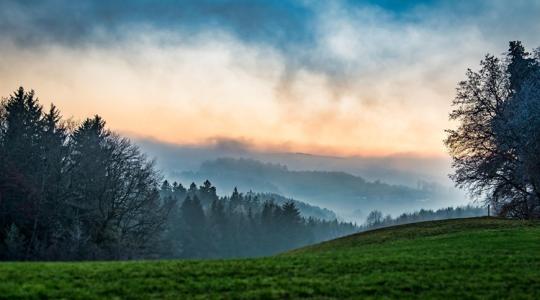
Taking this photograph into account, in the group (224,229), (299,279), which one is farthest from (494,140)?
(224,229)

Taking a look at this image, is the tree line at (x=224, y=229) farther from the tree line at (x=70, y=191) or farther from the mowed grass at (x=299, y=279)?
the mowed grass at (x=299, y=279)

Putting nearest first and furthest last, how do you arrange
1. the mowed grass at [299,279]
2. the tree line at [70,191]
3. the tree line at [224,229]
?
the mowed grass at [299,279] → the tree line at [70,191] → the tree line at [224,229]

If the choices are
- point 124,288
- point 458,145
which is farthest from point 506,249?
point 458,145

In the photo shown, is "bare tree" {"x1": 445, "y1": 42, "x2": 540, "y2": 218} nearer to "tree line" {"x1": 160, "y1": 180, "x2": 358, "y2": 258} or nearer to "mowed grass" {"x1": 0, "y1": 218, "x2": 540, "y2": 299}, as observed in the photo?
"mowed grass" {"x1": 0, "y1": 218, "x2": 540, "y2": 299}

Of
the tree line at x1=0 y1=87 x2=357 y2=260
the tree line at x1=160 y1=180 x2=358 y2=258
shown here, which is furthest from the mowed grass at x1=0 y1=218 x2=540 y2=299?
the tree line at x1=160 y1=180 x2=358 y2=258

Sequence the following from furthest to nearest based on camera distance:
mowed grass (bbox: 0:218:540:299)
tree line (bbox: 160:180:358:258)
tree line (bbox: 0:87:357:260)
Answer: tree line (bbox: 160:180:358:258) → tree line (bbox: 0:87:357:260) → mowed grass (bbox: 0:218:540:299)

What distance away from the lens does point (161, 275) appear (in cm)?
1575

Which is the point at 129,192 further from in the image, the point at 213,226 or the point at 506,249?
the point at 213,226

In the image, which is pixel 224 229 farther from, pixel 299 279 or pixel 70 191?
pixel 299 279

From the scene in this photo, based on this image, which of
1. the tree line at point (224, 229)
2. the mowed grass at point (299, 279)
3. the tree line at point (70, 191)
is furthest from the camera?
the tree line at point (224, 229)

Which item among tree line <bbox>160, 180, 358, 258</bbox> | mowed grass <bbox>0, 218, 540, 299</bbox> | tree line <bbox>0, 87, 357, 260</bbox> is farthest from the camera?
→ tree line <bbox>160, 180, 358, 258</bbox>

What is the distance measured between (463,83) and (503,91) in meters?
4.46

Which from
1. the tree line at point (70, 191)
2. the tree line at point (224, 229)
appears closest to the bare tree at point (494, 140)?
the tree line at point (70, 191)

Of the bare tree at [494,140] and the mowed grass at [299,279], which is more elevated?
the bare tree at [494,140]
